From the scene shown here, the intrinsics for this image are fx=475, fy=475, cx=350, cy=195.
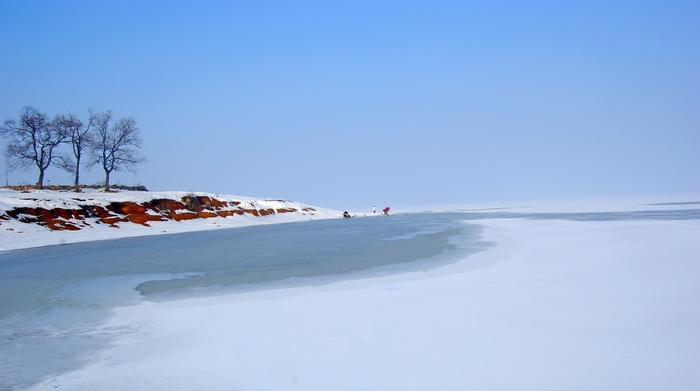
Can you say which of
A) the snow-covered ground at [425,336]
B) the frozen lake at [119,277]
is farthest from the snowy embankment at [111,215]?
the snow-covered ground at [425,336]

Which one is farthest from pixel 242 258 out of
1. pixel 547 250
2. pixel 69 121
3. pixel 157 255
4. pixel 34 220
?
pixel 69 121

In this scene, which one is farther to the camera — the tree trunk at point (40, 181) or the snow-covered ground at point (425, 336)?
the tree trunk at point (40, 181)

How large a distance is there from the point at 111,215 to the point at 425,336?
110 ft

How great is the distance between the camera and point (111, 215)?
113ft

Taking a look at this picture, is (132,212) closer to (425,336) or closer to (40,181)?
(40,181)

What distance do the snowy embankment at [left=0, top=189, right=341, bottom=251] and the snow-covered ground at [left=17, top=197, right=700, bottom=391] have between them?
2024 centimetres

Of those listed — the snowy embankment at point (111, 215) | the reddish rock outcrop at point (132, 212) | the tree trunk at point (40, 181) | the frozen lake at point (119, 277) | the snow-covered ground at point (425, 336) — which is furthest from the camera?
Answer: the tree trunk at point (40, 181)

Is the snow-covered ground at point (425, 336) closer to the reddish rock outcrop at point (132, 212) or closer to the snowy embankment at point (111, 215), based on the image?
the snowy embankment at point (111, 215)

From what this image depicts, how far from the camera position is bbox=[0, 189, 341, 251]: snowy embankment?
87.6ft

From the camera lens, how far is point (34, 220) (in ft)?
93.1


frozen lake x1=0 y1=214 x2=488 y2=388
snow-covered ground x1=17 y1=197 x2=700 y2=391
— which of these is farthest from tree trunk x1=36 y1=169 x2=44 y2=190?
snow-covered ground x1=17 y1=197 x2=700 y2=391

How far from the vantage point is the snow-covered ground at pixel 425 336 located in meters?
4.79

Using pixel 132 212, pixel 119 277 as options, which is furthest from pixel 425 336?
pixel 132 212

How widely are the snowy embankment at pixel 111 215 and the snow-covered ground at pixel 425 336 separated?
66.4 ft
